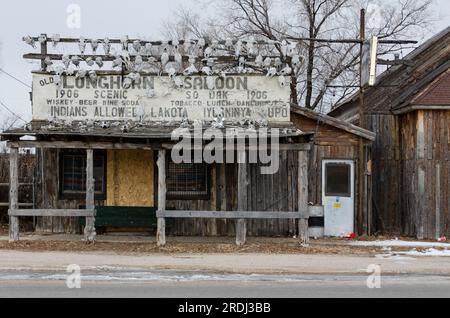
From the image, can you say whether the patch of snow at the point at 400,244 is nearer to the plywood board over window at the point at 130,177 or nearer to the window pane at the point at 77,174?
the plywood board over window at the point at 130,177

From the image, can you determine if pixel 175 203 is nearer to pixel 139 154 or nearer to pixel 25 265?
pixel 139 154

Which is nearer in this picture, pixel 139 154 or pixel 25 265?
pixel 25 265

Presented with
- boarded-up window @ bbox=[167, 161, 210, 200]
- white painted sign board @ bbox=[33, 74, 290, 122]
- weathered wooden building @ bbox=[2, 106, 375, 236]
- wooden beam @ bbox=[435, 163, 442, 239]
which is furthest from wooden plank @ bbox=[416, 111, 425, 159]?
boarded-up window @ bbox=[167, 161, 210, 200]

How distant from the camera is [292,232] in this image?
20250 millimetres

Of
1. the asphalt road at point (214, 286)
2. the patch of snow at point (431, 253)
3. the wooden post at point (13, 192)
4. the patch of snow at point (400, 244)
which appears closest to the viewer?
the asphalt road at point (214, 286)

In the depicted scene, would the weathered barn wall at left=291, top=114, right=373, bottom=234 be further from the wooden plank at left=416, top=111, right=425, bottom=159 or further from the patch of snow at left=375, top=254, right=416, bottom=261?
the patch of snow at left=375, top=254, right=416, bottom=261

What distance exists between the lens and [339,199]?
20453 millimetres

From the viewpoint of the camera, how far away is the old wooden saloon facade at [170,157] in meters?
17.9

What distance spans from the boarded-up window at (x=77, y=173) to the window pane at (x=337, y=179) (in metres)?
6.25

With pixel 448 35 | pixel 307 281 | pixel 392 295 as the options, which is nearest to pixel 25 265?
pixel 307 281

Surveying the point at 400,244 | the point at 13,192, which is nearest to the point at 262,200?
the point at 400,244

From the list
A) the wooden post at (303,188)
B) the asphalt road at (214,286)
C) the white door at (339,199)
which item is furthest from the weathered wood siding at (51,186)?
the asphalt road at (214,286)

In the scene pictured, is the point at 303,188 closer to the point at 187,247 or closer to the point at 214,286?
the point at 187,247
